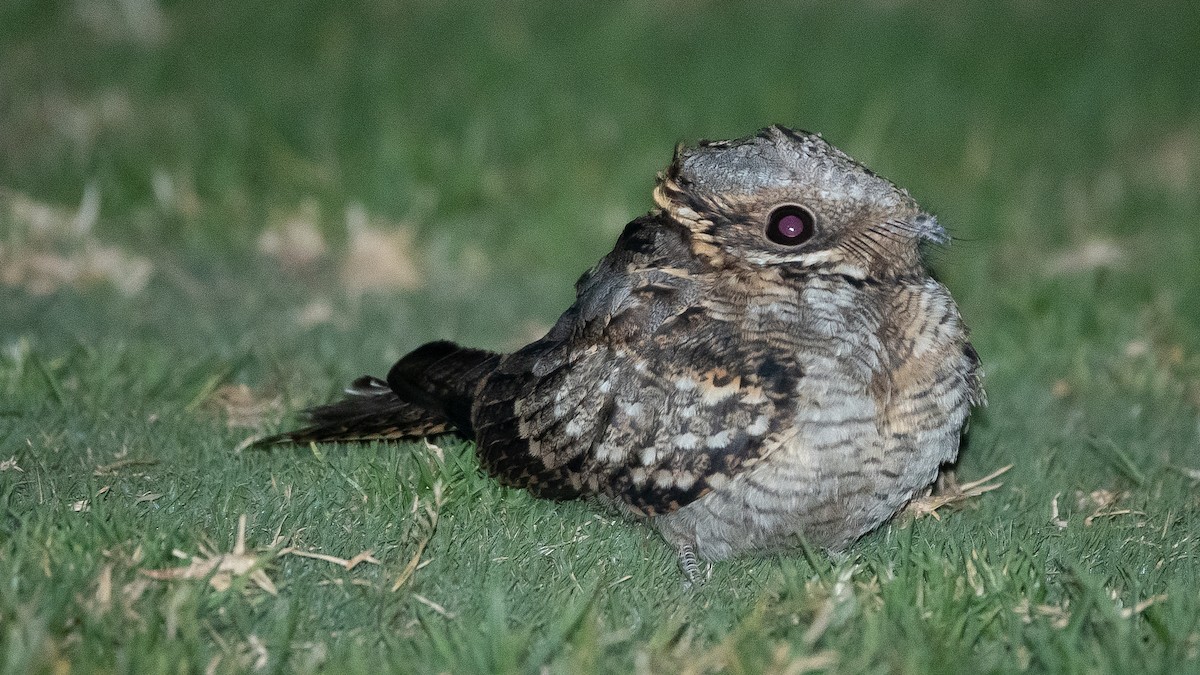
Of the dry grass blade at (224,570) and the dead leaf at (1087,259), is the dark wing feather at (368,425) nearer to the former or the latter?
the dry grass blade at (224,570)

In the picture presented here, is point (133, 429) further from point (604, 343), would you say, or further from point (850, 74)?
point (850, 74)

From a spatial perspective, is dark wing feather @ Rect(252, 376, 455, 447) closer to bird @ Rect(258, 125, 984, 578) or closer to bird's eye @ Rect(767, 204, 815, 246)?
bird @ Rect(258, 125, 984, 578)

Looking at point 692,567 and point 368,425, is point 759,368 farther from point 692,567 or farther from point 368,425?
point 368,425

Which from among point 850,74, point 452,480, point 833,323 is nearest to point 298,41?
point 850,74

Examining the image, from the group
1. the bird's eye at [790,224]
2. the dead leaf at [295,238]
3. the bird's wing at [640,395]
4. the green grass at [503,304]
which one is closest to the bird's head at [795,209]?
the bird's eye at [790,224]

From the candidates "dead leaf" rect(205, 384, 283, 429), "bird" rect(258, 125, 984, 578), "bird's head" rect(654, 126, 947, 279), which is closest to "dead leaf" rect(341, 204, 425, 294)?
"dead leaf" rect(205, 384, 283, 429)
